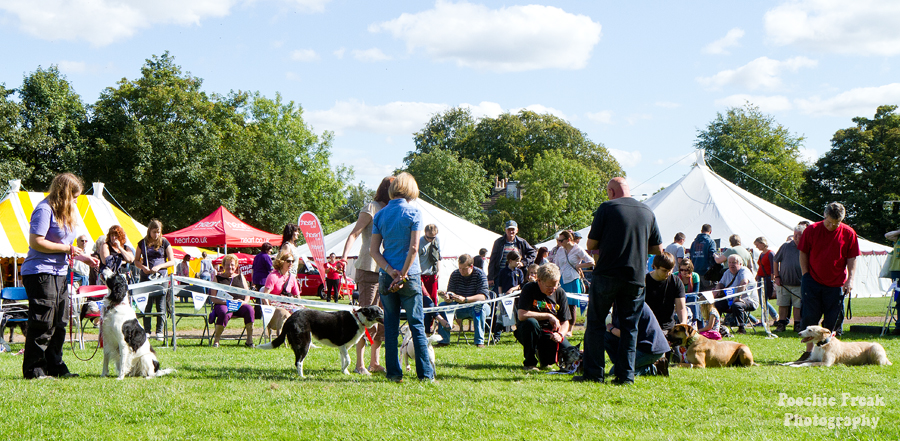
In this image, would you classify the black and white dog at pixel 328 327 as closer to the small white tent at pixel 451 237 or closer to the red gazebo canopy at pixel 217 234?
the small white tent at pixel 451 237

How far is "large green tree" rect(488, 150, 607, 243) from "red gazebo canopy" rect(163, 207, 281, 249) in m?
25.6

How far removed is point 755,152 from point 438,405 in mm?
50751

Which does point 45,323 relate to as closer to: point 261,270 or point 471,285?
point 261,270

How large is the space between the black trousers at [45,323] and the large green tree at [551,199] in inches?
1535

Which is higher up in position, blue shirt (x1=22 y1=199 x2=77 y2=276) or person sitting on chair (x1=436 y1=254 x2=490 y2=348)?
blue shirt (x1=22 y1=199 x2=77 y2=276)

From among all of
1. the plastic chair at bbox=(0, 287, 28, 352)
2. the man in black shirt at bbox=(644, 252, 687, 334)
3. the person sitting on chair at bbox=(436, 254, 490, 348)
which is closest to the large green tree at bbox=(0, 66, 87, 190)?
the plastic chair at bbox=(0, 287, 28, 352)

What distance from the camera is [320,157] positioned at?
151 feet

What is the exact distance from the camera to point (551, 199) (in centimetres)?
4434

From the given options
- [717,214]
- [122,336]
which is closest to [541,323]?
[122,336]

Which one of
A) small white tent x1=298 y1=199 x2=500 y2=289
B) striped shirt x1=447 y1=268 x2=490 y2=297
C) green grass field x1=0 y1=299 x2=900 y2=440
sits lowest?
green grass field x1=0 y1=299 x2=900 y2=440

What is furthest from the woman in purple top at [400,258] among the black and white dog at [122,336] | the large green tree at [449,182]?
the large green tree at [449,182]

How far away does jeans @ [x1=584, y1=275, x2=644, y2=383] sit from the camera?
5.26 metres

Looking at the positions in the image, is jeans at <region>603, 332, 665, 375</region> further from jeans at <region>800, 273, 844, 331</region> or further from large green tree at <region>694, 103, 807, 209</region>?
large green tree at <region>694, 103, 807, 209</region>

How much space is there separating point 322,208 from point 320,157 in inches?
190
